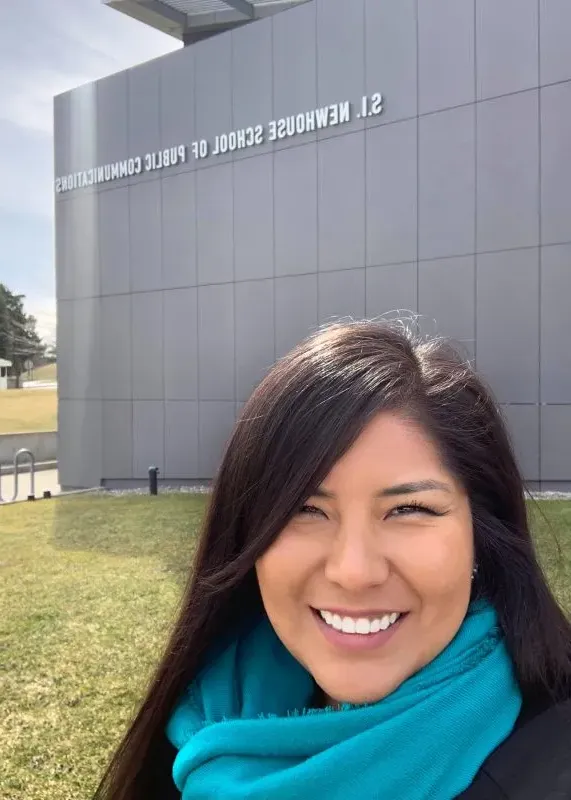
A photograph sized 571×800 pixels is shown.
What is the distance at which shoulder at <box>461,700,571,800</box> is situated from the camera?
0.97 metres

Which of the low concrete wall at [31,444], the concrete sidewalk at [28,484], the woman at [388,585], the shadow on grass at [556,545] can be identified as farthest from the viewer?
the low concrete wall at [31,444]

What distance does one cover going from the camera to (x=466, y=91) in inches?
414

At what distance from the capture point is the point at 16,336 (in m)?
46.4

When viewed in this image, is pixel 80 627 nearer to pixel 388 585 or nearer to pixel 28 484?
pixel 388 585

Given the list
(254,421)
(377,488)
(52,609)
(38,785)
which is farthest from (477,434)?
(52,609)

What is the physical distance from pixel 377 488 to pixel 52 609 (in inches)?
200

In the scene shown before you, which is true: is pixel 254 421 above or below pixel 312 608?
above

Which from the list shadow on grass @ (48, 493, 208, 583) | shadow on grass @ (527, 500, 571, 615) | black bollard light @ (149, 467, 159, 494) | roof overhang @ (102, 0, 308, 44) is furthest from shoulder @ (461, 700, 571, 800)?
roof overhang @ (102, 0, 308, 44)

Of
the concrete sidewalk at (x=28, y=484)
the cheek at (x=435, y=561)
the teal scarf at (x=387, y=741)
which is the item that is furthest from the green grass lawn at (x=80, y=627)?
the concrete sidewalk at (x=28, y=484)

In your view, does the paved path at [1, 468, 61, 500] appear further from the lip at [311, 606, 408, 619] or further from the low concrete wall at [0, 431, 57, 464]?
the lip at [311, 606, 408, 619]

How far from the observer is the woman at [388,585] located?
3.52ft

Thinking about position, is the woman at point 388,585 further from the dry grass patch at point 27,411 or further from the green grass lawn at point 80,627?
the dry grass patch at point 27,411

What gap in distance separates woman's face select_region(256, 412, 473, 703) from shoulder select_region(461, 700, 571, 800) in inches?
6.8

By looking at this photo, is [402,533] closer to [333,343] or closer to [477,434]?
[477,434]
